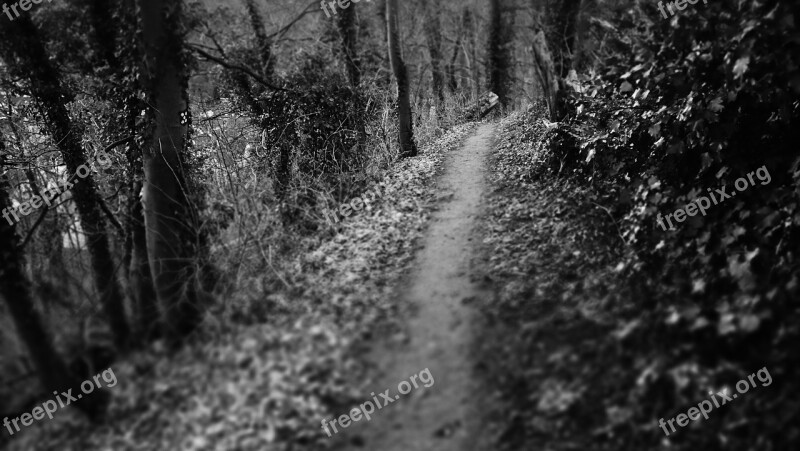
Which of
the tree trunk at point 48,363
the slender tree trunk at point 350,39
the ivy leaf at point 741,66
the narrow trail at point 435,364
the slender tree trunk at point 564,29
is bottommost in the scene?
the narrow trail at point 435,364

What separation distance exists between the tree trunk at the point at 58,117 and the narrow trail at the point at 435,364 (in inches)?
225

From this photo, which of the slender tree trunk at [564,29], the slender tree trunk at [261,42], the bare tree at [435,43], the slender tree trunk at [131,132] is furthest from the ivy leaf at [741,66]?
the bare tree at [435,43]

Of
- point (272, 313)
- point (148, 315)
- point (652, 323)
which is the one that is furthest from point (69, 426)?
point (652, 323)

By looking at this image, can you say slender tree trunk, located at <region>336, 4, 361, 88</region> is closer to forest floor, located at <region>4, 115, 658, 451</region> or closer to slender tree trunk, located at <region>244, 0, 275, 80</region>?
slender tree trunk, located at <region>244, 0, 275, 80</region>

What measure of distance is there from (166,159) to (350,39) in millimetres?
9595

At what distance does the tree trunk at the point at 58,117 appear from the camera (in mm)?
8875

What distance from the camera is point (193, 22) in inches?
333

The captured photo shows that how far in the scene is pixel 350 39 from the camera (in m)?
15.9

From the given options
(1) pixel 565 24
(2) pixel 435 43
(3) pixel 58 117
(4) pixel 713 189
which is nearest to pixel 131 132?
(3) pixel 58 117

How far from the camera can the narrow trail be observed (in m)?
4.08

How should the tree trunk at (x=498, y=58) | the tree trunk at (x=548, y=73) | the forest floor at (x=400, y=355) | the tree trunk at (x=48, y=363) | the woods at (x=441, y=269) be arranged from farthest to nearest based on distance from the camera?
the tree trunk at (x=498, y=58), the tree trunk at (x=548, y=73), the tree trunk at (x=48, y=363), the forest floor at (x=400, y=355), the woods at (x=441, y=269)

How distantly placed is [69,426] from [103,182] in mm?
8018

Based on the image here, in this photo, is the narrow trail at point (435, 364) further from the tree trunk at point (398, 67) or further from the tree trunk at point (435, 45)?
the tree trunk at point (435, 45)

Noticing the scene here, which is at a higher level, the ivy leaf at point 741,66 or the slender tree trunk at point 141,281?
the ivy leaf at point 741,66
